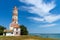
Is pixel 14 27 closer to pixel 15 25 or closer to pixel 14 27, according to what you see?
pixel 14 27

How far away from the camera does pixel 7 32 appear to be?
289ft

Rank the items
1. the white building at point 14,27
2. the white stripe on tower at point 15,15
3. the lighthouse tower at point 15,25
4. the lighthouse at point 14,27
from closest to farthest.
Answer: the white building at point 14,27 < the lighthouse at point 14,27 < the lighthouse tower at point 15,25 < the white stripe on tower at point 15,15

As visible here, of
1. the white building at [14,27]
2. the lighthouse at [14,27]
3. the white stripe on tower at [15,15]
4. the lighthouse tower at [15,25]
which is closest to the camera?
the white building at [14,27]

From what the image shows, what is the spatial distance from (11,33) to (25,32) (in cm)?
916

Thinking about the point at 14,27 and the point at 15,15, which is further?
the point at 15,15

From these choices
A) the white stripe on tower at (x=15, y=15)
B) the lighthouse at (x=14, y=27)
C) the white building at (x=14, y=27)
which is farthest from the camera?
the white stripe on tower at (x=15, y=15)

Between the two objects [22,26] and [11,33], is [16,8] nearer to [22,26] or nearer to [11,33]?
[22,26]

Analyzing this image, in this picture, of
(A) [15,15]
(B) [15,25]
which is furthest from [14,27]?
(A) [15,15]

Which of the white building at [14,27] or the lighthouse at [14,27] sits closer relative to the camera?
the white building at [14,27]

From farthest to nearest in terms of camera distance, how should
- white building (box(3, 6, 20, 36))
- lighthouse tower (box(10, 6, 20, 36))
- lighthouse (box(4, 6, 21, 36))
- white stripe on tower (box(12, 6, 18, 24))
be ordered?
white stripe on tower (box(12, 6, 18, 24))
lighthouse tower (box(10, 6, 20, 36))
lighthouse (box(4, 6, 21, 36))
white building (box(3, 6, 20, 36))

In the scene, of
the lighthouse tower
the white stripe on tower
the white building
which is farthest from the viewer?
the white stripe on tower

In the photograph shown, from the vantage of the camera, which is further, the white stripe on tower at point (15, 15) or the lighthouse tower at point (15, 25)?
the white stripe on tower at point (15, 15)

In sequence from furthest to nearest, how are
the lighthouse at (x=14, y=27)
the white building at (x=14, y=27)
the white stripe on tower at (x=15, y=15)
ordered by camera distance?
the white stripe on tower at (x=15, y=15) < the lighthouse at (x=14, y=27) < the white building at (x=14, y=27)

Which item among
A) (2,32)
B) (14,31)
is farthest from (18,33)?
(2,32)
